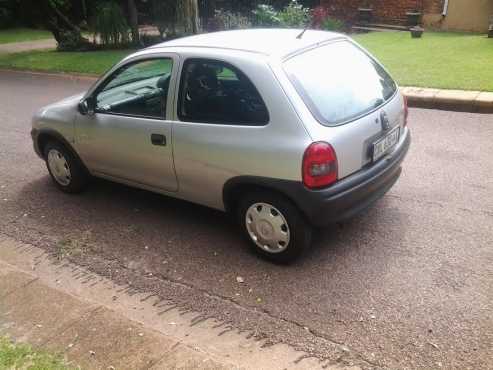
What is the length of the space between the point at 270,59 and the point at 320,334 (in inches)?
77.8

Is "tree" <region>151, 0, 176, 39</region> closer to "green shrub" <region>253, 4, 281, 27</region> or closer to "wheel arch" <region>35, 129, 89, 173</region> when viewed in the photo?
"green shrub" <region>253, 4, 281, 27</region>

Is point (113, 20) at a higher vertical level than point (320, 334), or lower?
higher

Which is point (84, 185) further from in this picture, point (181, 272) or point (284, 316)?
point (284, 316)

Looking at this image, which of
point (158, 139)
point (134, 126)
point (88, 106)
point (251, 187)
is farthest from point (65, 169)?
point (251, 187)

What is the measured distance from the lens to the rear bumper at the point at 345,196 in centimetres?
345

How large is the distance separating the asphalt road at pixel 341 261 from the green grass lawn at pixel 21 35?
2059 cm

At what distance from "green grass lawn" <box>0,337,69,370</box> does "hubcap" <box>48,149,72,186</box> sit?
2.61 metres

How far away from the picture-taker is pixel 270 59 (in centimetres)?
364

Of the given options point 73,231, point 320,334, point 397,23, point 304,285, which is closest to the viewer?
point 320,334

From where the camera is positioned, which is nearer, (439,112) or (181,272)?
(181,272)

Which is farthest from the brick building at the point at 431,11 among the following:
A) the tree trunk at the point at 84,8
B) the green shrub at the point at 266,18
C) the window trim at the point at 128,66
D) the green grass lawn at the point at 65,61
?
the window trim at the point at 128,66

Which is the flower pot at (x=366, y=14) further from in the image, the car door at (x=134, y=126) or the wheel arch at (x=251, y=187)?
the wheel arch at (x=251, y=187)

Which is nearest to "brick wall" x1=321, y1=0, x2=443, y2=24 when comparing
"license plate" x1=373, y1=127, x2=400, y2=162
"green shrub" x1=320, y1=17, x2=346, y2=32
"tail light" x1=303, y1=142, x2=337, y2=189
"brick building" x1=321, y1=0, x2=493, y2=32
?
"brick building" x1=321, y1=0, x2=493, y2=32

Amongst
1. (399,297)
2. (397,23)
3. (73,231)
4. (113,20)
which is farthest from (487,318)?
(113,20)
